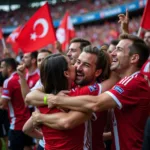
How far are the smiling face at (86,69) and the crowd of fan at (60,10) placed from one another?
76.1 ft

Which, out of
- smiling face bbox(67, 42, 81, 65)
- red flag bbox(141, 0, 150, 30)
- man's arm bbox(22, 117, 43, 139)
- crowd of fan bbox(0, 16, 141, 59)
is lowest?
crowd of fan bbox(0, 16, 141, 59)

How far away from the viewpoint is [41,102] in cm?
255

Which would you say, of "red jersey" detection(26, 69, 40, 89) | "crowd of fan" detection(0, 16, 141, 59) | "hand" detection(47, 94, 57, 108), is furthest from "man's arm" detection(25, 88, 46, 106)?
"crowd of fan" detection(0, 16, 141, 59)

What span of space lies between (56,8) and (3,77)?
29.9 meters

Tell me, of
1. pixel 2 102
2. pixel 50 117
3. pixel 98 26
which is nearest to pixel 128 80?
pixel 50 117

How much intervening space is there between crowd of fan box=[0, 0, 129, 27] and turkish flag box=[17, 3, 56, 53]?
66.2 feet

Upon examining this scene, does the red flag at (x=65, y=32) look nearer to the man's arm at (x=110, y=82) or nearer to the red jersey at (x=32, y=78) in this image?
the red jersey at (x=32, y=78)

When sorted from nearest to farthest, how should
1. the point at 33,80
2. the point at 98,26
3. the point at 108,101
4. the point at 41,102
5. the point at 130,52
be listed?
1. the point at 108,101
2. the point at 41,102
3. the point at 130,52
4. the point at 33,80
5. the point at 98,26

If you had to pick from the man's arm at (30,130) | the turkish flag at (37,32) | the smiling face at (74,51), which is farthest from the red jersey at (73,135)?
the turkish flag at (37,32)

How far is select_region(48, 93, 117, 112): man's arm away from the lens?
91.7 inches

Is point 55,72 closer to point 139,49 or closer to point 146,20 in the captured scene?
point 139,49

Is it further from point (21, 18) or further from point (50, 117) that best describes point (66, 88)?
point (21, 18)

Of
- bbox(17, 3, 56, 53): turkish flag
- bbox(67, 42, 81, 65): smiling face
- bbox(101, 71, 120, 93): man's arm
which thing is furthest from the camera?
bbox(17, 3, 56, 53): turkish flag

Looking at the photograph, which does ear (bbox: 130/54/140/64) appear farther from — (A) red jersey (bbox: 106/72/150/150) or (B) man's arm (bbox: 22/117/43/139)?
(B) man's arm (bbox: 22/117/43/139)
